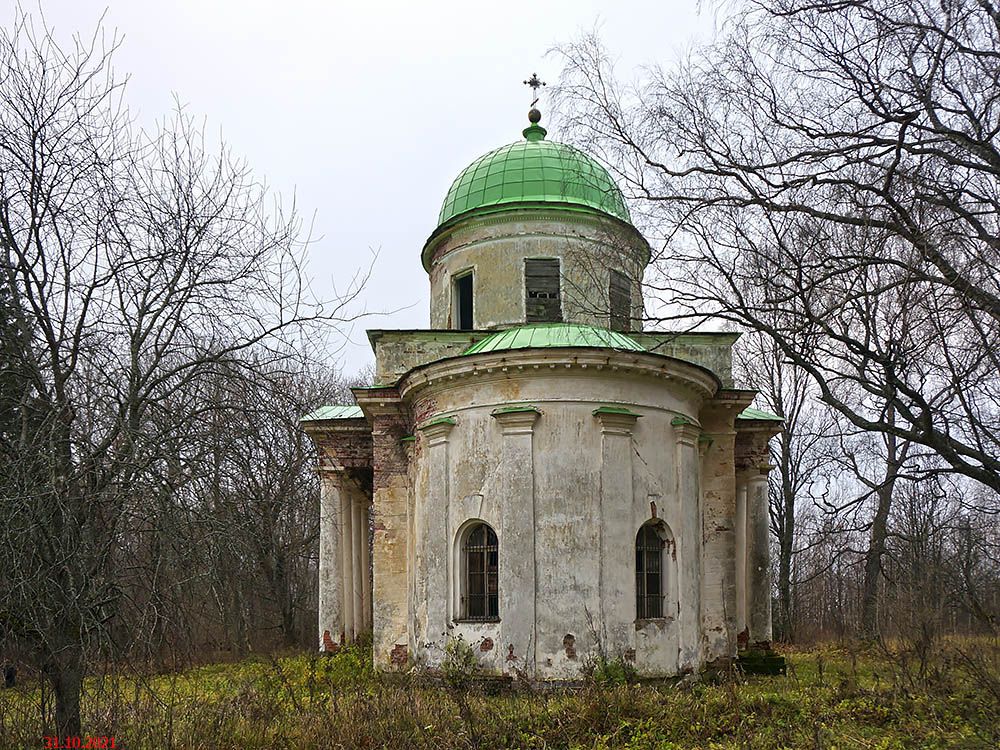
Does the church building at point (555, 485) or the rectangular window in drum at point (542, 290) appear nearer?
the church building at point (555, 485)

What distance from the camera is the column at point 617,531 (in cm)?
1184

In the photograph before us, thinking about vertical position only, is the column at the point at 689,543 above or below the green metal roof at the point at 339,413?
below

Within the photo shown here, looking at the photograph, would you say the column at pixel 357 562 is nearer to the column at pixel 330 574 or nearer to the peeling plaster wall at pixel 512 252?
the column at pixel 330 574

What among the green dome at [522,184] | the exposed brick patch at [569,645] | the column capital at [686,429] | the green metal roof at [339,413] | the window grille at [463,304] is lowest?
the exposed brick patch at [569,645]

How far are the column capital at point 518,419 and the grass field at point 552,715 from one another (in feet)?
11.4

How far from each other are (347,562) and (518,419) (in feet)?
21.6

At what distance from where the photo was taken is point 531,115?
18844 mm

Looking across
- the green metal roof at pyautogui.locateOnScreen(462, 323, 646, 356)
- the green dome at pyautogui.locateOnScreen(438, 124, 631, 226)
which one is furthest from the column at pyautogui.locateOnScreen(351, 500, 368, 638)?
the green dome at pyautogui.locateOnScreen(438, 124, 631, 226)

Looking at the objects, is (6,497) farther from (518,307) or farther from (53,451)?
(518,307)

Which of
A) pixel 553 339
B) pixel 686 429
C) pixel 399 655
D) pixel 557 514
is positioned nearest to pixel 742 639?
pixel 686 429

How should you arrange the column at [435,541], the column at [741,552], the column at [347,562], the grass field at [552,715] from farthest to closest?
the column at [347,562]
the column at [741,552]
the column at [435,541]
the grass field at [552,715]

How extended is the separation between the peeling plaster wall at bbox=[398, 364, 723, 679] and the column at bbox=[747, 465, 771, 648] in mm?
3315

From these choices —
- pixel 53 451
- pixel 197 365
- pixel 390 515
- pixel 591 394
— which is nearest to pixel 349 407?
pixel 390 515

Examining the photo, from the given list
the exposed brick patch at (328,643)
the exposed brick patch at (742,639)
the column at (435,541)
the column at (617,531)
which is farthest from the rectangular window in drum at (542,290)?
the exposed brick patch at (328,643)
